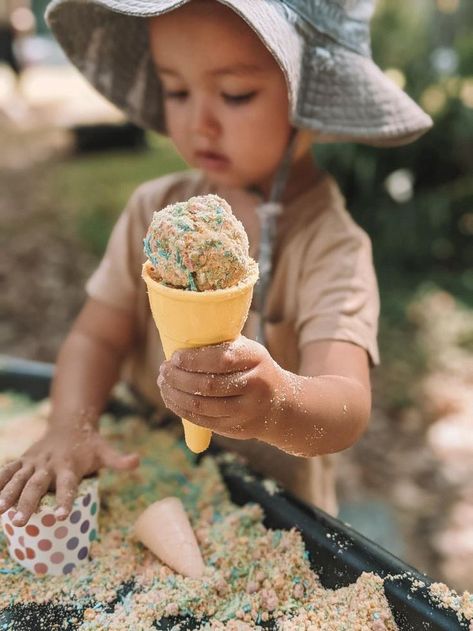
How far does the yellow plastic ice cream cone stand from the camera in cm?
69

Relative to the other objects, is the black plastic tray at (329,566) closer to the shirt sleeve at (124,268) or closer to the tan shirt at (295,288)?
the tan shirt at (295,288)

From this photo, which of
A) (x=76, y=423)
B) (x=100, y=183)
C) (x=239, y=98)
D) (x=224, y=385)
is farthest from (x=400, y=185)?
(x=224, y=385)

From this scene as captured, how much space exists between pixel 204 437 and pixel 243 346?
0.15 metres

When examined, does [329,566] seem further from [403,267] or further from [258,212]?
[403,267]

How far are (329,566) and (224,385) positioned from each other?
333 millimetres

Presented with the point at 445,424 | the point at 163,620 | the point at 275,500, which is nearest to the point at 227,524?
the point at 275,500

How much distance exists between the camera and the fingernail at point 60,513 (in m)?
0.91

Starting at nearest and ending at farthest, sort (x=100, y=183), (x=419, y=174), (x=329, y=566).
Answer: (x=329, y=566) → (x=419, y=174) → (x=100, y=183)

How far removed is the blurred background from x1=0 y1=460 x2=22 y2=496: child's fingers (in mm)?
1269

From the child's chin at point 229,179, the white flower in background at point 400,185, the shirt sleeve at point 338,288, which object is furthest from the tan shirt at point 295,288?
the white flower in background at point 400,185

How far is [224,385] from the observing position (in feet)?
2.42

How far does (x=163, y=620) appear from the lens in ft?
2.80

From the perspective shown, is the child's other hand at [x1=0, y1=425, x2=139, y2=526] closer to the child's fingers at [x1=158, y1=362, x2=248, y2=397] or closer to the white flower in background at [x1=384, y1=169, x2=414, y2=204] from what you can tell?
the child's fingers at [x1=158, y1=362, x2=248, y2=397]

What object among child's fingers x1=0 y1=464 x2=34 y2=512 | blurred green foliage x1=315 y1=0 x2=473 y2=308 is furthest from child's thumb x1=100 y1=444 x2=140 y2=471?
blurred green foliage x1=315 y1=0 x2=473 y2=308
